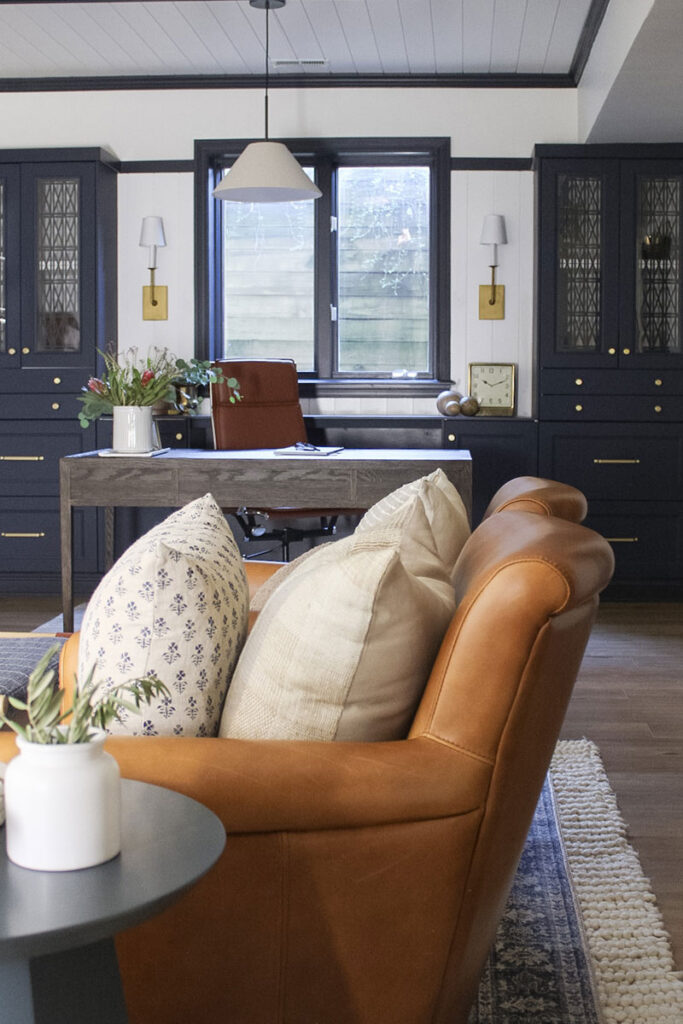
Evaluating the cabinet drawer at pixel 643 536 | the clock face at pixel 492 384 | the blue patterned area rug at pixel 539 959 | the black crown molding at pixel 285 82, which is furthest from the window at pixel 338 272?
the blue patterned area rug at pixel 539 959

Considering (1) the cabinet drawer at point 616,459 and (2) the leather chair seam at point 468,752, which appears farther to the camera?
(1) the cabinet drawer at point 616,459

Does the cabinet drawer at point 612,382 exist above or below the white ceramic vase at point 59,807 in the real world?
above

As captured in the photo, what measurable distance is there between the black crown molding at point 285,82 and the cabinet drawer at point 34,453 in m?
1.77

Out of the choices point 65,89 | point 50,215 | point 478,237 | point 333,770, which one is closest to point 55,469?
point 50,215

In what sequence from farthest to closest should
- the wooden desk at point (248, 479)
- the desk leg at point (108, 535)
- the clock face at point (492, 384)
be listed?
the clock face at point (492, 384) → the desk leg at point (108, 535) → the wooden desk at point (248, 479)

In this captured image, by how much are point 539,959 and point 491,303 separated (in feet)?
14.0

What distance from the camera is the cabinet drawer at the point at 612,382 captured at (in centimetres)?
539

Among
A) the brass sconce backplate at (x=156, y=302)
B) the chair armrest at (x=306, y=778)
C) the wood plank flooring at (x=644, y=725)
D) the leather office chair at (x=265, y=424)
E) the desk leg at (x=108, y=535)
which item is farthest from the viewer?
the brass sconce backplate at (x=156, y=302)

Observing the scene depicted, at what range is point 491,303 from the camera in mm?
5789

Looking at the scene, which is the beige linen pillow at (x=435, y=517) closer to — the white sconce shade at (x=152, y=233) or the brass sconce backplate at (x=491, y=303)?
the brass sconce backplate at (x=491, y=303)

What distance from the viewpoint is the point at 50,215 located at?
18.4 ft

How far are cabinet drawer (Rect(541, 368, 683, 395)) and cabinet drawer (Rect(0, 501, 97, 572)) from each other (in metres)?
2.36

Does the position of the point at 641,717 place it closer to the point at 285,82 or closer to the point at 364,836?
the point at 364,836

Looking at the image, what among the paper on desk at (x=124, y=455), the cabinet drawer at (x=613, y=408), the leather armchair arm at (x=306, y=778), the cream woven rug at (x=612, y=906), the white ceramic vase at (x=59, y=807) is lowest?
the cream woven rug at (x=612, y=906)
